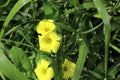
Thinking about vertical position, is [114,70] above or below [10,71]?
below

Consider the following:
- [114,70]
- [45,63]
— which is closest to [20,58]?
[45,63]

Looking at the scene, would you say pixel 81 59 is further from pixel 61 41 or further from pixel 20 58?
pixel 20 58

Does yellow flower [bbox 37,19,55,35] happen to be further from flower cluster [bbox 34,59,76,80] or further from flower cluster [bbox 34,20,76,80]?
flower cluster [bbox 34,59,76,80]

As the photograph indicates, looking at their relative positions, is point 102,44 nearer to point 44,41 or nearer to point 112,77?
point 112,77

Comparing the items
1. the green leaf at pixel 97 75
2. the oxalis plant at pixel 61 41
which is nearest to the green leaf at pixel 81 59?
the oxalis plant at pixel 61 41

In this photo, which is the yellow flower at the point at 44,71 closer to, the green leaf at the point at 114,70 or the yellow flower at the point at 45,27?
the yellow flower at the point at 45,27

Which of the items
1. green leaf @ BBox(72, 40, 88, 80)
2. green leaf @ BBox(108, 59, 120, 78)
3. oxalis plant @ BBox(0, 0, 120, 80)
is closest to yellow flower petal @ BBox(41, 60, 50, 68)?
oxalis plant @ BBox(0, 0, 120, 80)
